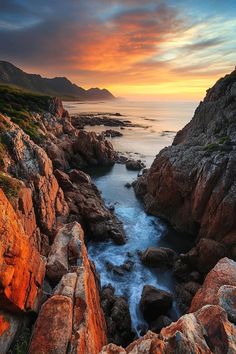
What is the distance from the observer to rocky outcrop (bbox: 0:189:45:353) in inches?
489

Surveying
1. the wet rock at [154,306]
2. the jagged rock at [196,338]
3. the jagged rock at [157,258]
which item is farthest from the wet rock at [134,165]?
the jagged rock at [196,338]

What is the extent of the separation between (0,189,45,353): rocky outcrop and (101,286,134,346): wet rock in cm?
745

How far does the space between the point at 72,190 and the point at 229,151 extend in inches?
827

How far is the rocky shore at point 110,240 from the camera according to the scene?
1210cm

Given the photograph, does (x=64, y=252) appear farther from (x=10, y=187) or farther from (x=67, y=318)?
(x=67, y=318)

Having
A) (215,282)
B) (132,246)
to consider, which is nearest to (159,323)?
(215,282)

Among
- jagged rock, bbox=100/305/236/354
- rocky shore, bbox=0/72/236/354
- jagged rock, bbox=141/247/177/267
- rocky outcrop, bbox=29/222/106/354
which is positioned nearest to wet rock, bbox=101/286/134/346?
rocky shore, bbox=0/72/236/354

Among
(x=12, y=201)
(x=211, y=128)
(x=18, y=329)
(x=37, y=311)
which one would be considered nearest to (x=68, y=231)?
(x=12, y=201)

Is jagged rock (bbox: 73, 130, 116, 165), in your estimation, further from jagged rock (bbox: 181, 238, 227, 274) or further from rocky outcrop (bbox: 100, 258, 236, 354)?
rocky outcrop (bbox: 100, 258, 236, 354)

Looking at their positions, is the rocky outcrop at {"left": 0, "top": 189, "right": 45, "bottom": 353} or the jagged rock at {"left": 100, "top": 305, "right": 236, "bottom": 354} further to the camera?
the rocky outcrop at {"left": 0, "top": 189, "right": 45, "bottom": 353}

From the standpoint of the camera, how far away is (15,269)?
531 inches

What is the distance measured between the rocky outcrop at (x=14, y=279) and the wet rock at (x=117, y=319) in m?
7.45

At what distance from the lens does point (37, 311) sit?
14469mm

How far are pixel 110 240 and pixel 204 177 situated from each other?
13620 mm
